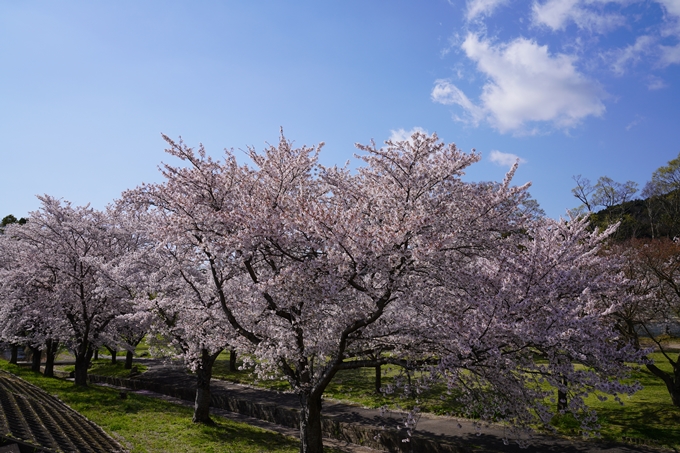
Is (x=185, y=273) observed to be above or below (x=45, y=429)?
above

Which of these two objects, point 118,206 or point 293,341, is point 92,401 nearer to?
point 118,206

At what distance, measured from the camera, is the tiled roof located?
3.17 meters

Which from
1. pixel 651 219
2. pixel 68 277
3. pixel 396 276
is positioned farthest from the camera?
pixel 651 219

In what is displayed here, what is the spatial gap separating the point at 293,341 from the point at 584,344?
23.7 ft

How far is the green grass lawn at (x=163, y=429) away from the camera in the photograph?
1413 cm

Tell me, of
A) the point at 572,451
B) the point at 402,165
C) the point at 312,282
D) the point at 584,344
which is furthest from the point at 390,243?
the point at 572,451

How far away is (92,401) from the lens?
1909 centimetres

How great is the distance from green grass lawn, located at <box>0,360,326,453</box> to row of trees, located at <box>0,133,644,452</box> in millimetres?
3044

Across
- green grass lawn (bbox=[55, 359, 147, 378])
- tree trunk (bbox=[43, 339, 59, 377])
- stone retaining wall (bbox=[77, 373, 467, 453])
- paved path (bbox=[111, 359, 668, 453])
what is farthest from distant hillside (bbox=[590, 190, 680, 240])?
tree trunk (bbox=[43, 339, 59, 377])

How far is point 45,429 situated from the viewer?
12.2 feet

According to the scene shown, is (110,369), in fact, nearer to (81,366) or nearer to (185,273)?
(81,366)

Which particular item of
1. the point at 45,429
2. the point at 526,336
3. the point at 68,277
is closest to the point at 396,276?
the point at 526,336

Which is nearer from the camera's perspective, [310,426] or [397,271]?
[397,271]

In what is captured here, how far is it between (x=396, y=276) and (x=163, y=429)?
12062mm
